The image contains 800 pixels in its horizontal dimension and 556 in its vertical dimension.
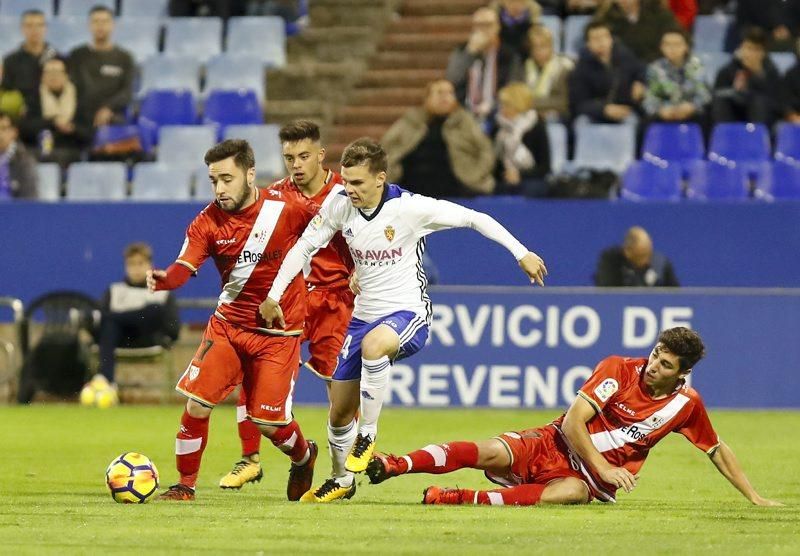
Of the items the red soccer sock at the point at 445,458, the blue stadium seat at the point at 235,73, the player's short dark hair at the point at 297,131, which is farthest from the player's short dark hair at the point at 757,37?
the red soccer sock at the point at 445,458

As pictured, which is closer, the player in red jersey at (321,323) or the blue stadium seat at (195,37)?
the player in red jersey at (321,323)

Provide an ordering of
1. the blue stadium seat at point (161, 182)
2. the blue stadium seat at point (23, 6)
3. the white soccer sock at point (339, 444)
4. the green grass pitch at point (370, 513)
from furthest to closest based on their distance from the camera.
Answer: the blue stadium seat at point (23, 6)
the blue stadium seat at point (161, 182)
the white soccer sock at point (339, 444)
the green grass pitch at point (370, 513)

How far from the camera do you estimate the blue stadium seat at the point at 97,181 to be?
18.6m

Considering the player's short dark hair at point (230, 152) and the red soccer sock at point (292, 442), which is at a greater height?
the player's short dark hair at point (230, 152)

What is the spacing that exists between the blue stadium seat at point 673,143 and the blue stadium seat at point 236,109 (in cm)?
452

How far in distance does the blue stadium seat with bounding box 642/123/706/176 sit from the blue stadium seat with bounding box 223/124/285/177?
3.99 meters

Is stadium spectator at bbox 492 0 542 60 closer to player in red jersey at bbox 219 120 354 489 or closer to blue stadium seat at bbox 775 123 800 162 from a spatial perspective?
blue stadium seat at bbox 775 123 800 162

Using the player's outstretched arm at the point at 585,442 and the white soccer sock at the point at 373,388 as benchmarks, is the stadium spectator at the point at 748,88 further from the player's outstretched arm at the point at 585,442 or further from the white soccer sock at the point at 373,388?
the white soccer sock at the point at 373,388

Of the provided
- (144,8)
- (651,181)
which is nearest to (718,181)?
(651,181)

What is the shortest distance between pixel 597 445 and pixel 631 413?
0.26 m

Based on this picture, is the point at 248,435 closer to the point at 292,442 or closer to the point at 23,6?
the point at 292,442

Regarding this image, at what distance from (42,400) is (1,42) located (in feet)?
19.3

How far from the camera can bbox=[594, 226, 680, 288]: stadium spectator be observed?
1623 cm

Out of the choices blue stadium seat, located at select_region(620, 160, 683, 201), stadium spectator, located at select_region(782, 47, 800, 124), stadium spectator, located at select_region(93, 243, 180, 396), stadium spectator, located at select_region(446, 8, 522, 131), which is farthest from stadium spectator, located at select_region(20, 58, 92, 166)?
stadium spectator, located at select_region(782, 47, 800, 124)
